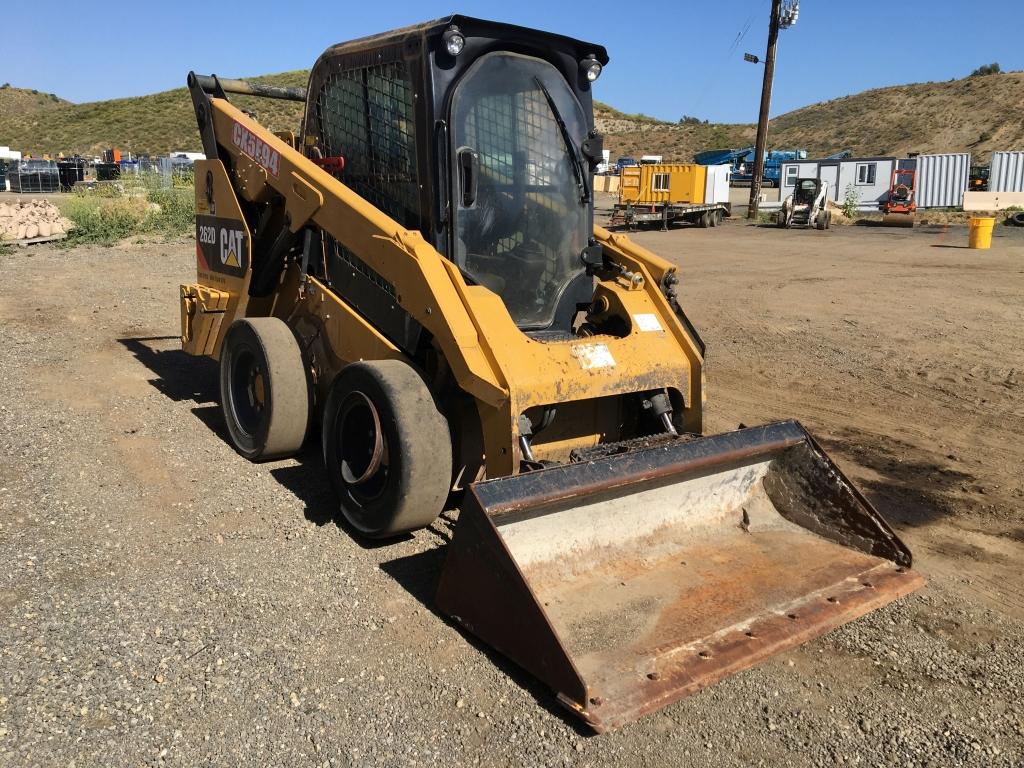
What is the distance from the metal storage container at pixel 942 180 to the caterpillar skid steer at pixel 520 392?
32985mm

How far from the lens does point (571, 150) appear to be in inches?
193

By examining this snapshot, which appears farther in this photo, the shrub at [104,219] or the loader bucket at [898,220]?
the loader bucket at [898,220]

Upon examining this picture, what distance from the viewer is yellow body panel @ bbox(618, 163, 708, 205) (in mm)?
28141

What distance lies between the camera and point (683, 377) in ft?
15.5

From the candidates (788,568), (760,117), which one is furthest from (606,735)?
(760,117)

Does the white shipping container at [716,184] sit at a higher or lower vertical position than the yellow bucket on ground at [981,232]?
higher

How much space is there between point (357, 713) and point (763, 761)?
1384 millimetres

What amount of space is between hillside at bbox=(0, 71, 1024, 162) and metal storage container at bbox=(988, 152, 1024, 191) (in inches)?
885

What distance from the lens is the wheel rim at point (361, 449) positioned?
4168mm


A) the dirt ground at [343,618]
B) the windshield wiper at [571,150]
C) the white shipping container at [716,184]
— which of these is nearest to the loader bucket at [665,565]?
the dirt ground at [343,618]

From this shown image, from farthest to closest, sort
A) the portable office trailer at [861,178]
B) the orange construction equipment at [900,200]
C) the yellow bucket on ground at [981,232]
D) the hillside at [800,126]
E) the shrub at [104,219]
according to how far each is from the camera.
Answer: the hillside at [800,126]
the portable office trailer at [861,178]
the orange construction equipment at [900,200]
the yellow bucket on ground at [981,232]
the shrub at [104,219]

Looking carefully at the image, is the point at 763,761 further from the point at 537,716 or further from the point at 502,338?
the point at 502,338

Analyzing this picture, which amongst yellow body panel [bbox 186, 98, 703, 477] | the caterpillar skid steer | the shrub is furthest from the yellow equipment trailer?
the caterpillar skid steer

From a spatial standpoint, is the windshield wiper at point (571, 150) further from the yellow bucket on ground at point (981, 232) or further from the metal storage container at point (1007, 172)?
the metal storage container at point (1007, 172)
